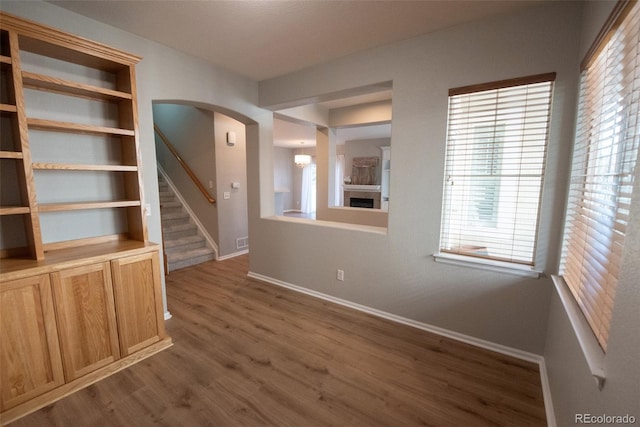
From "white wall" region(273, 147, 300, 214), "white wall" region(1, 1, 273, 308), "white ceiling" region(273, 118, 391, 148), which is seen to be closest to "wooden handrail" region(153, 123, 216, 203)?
"white wall" region(1, 1, 273, 308)

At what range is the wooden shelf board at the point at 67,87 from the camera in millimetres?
1813

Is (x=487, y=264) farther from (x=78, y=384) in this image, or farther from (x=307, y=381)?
(x=78, y=384)

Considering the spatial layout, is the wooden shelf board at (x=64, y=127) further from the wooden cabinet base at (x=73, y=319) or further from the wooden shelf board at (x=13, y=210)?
the wooden cabinet base at (x=73, y=319)

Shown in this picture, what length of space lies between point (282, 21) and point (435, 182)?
1.85m

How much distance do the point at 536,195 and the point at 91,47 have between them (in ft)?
11.2

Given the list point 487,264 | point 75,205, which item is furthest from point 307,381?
point 75,205

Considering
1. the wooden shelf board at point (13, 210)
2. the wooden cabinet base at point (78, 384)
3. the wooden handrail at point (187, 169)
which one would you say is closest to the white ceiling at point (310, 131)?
the wooden handrail at point (187, 169)

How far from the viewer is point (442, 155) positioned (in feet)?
7.71

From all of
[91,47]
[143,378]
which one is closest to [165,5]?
[91,47]

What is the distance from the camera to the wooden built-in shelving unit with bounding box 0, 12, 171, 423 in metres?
1.64

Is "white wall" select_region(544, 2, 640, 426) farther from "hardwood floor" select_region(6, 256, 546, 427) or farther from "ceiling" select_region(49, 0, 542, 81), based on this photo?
"ceiling" select_region(49, 0, 542, 81)

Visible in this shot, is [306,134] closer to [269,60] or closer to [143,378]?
[269,60]

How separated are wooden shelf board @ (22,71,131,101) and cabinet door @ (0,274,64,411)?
4.27 ft

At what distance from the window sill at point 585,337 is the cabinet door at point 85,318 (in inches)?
108
